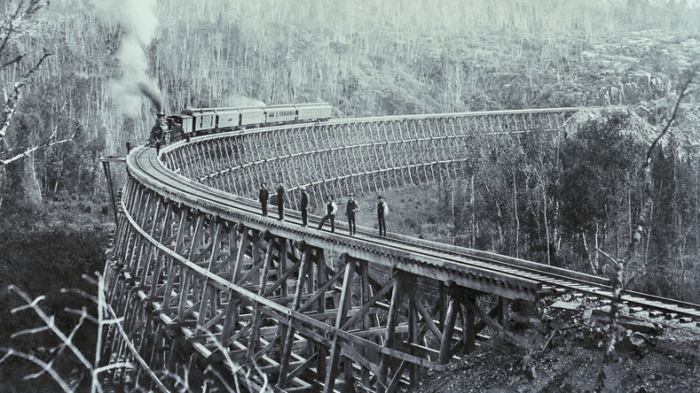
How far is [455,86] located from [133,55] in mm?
37660

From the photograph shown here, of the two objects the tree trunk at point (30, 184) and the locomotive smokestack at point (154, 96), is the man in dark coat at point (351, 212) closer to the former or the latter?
the locomotive smokestack at point (154, 96)

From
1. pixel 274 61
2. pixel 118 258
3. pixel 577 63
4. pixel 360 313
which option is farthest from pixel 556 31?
pixel 360 313

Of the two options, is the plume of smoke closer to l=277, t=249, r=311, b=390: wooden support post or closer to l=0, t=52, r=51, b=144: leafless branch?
l=277, t=249, r=311, b=390: wooden support post

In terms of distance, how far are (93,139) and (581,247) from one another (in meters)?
35.1

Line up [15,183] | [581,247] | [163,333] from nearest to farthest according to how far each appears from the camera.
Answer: [163,333]
[581,247]
[15,183]

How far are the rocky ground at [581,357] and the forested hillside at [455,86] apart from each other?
5.56 meters

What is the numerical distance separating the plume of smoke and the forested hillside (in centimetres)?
26

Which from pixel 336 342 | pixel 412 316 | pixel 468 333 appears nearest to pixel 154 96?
pixel 336 342

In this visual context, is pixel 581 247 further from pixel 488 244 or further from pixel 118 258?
pixel 118 258

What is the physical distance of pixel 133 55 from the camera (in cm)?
5181

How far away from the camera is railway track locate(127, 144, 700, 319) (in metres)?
8.82

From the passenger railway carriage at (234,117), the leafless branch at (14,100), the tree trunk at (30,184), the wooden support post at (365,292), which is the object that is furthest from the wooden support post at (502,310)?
the tree trunk at (30,184)

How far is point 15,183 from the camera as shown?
132 feet

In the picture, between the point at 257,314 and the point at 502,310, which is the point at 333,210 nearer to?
the point at 257,314
